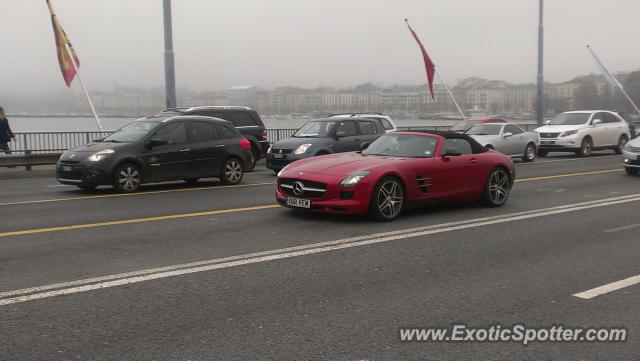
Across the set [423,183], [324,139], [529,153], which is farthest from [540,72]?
[423,183]

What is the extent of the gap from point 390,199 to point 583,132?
18.3 meters

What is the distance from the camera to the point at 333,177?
9.23m

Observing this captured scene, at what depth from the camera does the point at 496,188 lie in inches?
437

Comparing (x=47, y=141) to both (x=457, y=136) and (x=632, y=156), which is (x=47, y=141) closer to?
(x=457, y=136)

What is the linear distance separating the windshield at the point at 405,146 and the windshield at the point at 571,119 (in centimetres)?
1749

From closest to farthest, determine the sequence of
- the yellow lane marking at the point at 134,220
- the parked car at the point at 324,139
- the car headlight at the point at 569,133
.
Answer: the yellow lane marking at the point at 134,220 < the parked car at the point at 324,139 < the car headlight at the point at 569,133

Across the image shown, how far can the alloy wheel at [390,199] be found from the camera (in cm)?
934

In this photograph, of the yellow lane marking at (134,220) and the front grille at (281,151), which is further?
the front grille at (281,151)

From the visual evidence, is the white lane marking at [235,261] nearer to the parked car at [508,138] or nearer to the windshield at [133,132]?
the windshield at [133,132]

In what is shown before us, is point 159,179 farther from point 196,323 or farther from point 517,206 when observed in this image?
point 196,323

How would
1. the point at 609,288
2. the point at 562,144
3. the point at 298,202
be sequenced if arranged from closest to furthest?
the point at 609,288
the point at 298,202
the point at 562,144

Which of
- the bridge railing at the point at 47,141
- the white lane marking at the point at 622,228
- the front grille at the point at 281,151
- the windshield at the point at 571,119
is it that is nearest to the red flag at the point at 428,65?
the windshield at the point at 571,119

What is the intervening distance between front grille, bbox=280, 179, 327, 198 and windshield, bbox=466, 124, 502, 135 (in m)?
14.7

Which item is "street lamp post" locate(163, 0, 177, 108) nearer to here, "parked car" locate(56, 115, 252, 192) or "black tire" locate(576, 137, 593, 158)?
"parked car" locate(56, 115, 252, 192)
